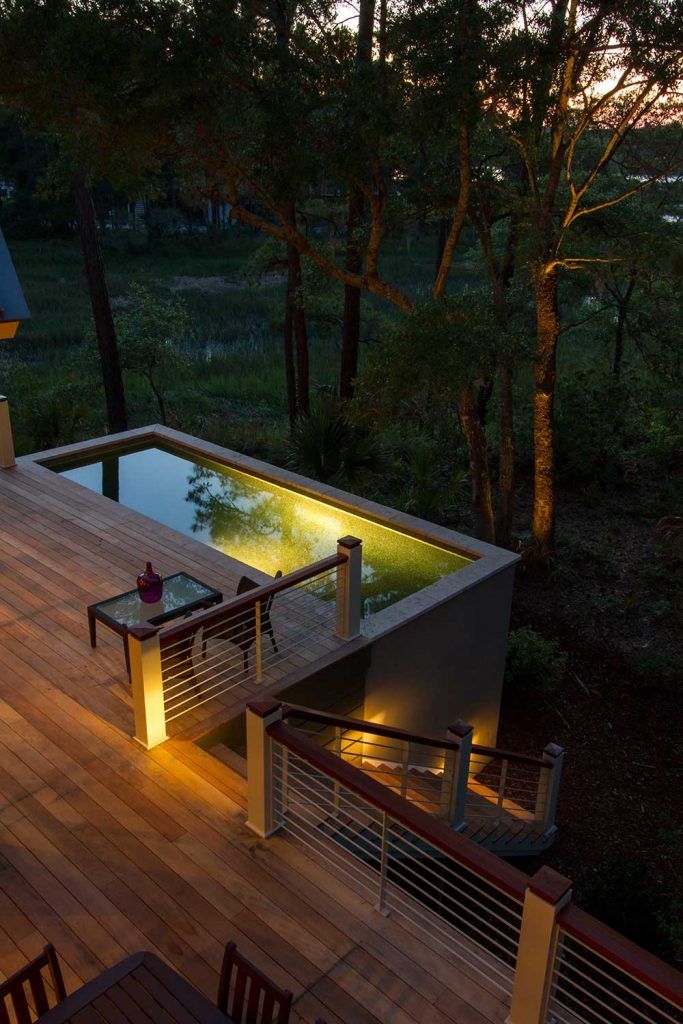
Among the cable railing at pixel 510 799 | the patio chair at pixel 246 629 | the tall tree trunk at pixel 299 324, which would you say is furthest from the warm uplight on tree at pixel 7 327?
the tall tree trunk at pixel 299 324

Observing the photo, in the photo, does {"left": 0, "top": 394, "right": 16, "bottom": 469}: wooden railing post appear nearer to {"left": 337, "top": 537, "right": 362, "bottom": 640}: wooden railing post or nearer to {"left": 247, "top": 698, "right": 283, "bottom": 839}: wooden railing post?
{"left": 337, "top": 537, "right": 362, "bottom": 640}: wooden railing post

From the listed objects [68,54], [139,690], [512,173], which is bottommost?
[139,690]

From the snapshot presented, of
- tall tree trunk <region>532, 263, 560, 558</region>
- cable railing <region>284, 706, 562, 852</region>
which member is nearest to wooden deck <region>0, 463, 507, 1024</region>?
cable railing <region>284, 706, 562, 852</region>

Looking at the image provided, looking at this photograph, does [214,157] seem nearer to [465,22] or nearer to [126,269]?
[465,22]

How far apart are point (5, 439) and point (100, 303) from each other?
15.8 ft

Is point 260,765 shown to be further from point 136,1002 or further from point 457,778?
point 457,778

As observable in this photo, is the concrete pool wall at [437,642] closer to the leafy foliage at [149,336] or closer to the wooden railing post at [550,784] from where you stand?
the wooden railing post at [550,784]

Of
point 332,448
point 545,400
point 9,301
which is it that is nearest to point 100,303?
point 332,448

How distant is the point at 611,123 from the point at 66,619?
7.77 meters

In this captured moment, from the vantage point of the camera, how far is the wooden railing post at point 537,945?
8.95 feet

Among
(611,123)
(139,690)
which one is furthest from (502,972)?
(611,123)

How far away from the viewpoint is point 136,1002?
8.32 ft

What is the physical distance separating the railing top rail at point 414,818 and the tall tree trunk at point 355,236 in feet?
20.5

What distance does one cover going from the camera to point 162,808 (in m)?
4.32
